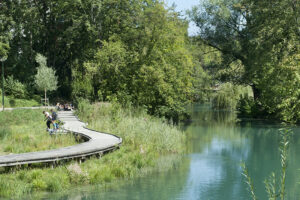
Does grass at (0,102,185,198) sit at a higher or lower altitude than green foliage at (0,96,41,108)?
lower

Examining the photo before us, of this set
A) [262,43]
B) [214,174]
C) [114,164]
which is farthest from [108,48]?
[214,174]

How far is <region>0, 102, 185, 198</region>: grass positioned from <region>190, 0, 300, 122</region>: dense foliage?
A: 10.5 meters

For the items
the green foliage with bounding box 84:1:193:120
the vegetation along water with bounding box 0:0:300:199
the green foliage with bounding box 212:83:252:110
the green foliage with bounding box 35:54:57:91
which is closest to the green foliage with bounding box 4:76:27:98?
the vegetation along water with bounding box 0:0:300:199

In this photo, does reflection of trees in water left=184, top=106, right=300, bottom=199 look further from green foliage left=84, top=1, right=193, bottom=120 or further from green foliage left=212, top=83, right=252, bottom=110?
green foliage left=212, top=83, right=252, bottom=110

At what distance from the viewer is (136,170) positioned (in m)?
14.2

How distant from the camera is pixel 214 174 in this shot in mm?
14781

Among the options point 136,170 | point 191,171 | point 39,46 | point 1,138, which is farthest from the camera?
point 39,46

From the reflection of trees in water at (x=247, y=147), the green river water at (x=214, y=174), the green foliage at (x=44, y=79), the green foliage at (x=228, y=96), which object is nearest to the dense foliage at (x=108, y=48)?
the green foliage at (x=44, y=79)

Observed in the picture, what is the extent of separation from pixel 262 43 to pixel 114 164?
24.0 meters

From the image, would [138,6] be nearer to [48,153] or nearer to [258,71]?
[258,71]

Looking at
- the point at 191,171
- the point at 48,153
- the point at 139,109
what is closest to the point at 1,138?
the point at 48,153

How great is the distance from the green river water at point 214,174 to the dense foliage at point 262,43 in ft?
14.9

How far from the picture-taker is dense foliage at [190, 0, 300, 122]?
29.1 metres

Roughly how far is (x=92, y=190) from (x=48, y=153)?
8.14 ft
